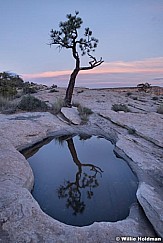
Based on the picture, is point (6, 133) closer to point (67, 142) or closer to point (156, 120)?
point (67, 142)

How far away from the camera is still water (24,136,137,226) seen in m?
4.59

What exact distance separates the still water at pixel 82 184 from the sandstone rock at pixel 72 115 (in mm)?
3289

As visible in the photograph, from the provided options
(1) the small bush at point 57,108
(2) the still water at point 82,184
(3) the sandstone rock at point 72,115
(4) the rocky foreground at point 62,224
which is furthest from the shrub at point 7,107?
(2) the still water at point 82,184

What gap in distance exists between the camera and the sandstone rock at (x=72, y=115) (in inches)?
485

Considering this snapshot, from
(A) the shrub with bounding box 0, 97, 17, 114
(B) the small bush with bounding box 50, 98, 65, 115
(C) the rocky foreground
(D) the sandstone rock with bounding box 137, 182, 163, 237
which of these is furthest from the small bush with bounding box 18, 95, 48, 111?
(D) the sandstone rock with bounding box 137, 182, 163, 237

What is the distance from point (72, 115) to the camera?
13.2 m

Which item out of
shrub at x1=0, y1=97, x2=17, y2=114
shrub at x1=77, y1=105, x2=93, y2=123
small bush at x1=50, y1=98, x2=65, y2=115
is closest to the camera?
shrub at x1=77, y1=105, x2=93, y2=123

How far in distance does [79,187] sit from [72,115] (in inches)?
305

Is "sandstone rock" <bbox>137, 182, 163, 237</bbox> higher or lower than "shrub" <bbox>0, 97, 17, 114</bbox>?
higher

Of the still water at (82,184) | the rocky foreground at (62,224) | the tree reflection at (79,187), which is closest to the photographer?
the rocky foreground at (62,224)

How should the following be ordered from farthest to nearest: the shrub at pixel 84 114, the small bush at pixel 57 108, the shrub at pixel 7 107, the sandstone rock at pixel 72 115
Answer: the small bush at pixel 57 108
the shrub at pixel 7 107
the shrub at pixel 84 114
the sandstone rock at pixel 72 115

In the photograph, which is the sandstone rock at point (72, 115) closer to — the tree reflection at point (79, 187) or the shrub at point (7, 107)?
the shrub at point (7, 107)

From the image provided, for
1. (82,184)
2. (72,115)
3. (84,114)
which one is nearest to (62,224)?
(82,184)

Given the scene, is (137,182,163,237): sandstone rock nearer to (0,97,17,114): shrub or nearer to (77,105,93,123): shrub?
(77,105,93,123): shrub
